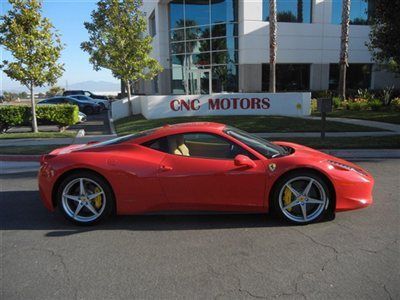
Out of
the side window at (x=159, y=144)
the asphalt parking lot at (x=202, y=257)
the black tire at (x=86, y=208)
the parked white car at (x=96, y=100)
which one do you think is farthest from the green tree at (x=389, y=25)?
the parked white car at (x=96, y=100)

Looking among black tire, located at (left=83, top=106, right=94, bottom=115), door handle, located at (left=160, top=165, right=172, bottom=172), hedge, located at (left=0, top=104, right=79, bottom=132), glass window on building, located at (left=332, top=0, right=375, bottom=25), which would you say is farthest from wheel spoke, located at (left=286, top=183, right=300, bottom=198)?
glass window on building, located at (left=332, top=0, right=375, bottom=25)

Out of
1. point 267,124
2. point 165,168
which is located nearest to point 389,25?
point 267,124

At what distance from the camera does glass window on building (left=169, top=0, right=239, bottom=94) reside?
89.8 ft

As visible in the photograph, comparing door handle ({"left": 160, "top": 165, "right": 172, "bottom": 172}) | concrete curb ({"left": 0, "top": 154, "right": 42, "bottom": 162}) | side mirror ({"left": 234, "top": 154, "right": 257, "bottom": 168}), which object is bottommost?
concrete curb ({"left": 0, "top": 154, "right": 42, "bottom": 162})

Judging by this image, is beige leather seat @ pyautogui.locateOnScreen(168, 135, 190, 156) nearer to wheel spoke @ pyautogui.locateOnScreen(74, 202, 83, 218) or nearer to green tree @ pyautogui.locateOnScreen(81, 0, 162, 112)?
wheel spoke @ pyautogui.locateOnScreen(74, 202, 83, 218)

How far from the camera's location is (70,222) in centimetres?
493

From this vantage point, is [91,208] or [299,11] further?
[299,11]

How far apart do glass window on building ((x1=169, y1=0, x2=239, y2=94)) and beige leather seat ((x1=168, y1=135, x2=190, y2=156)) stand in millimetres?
22405

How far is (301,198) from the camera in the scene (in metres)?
4.64

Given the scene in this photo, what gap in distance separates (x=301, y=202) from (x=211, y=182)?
3.62ft

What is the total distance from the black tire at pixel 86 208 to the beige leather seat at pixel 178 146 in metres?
0.91

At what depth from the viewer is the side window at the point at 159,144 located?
484 cm

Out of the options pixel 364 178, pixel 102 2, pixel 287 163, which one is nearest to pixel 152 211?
pixel 287 163

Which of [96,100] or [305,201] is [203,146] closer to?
[305,201]
